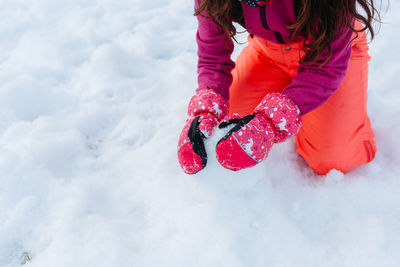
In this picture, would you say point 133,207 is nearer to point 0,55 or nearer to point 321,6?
point 321,6

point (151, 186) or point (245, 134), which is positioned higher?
point (245, 134)

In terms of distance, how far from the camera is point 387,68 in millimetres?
1383

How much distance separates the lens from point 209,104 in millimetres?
936

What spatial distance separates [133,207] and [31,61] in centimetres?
102

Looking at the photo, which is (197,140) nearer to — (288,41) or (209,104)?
(209,104)

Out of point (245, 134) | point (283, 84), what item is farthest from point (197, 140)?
point (283, 84)

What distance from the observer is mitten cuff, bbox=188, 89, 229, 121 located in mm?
935

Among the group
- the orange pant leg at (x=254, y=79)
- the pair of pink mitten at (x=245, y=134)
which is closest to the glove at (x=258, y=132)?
the pair of pink mitten at (x=245, y=134)

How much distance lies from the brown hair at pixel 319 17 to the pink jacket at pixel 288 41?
3cm

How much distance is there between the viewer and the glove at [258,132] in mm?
795

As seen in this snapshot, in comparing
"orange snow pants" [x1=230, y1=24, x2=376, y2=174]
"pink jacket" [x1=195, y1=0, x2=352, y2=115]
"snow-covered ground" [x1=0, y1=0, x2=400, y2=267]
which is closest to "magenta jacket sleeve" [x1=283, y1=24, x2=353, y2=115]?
"pink jacket" [x1=195, y1=0, x2=352, y2=115]

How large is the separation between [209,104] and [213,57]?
19cm

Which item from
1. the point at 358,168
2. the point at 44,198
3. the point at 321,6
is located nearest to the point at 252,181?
the point at 358,168

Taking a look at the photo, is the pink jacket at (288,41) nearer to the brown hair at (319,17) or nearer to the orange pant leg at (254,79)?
the brown hair at (319,17)
